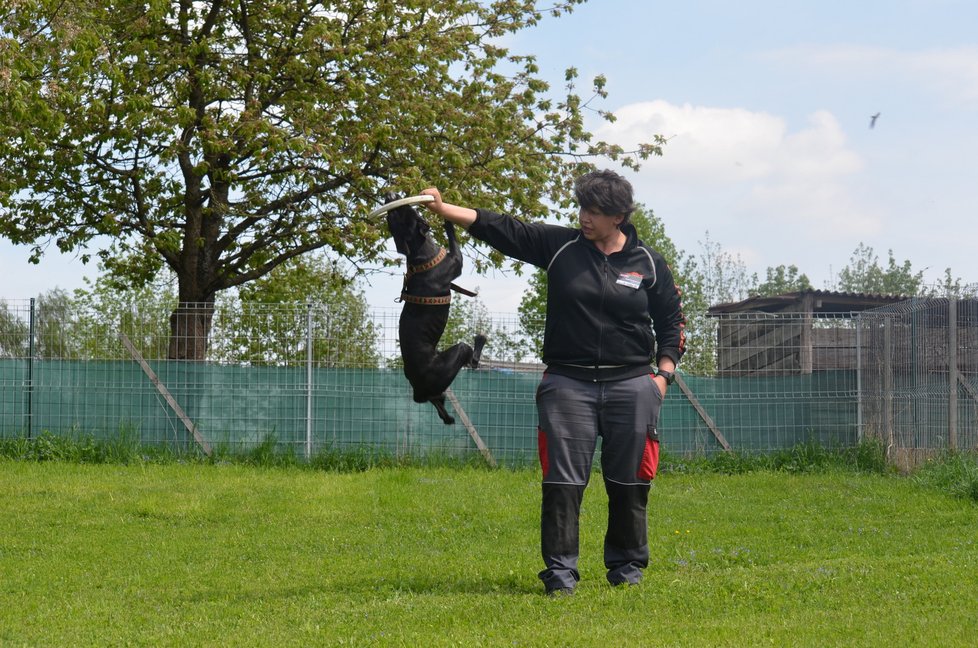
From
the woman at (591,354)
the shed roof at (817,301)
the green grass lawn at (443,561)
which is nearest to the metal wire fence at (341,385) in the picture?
the green grass lawn at (443,561)

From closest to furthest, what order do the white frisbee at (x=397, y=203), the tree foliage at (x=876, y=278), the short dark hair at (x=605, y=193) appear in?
the white frisbee at (x=397, y=203)
the short dark hair at (x=605, y=193)
the tree foliage at (x=876, y=278)

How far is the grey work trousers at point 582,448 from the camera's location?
562 cm

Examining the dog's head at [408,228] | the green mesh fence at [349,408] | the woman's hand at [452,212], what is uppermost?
the woman's hand at [452,212]

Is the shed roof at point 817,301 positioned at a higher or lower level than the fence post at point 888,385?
higher

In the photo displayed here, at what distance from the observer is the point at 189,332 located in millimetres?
13781

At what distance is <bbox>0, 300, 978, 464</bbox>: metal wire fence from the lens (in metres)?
13.6

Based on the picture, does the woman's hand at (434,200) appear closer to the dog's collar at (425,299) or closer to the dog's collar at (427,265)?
the dog's collar at (427,265)

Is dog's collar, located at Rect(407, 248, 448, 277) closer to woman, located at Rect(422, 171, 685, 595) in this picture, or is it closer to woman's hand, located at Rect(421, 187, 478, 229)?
woman's hand, located at Rect(421, 187, 478, 229)

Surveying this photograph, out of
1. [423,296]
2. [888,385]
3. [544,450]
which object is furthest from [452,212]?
[888,385]

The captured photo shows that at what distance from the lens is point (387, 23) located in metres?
16.2

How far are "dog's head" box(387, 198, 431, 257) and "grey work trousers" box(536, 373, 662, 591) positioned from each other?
1.22m

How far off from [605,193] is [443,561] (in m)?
3.14

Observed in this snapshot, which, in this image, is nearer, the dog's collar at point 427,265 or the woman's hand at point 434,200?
the dog's collar at point 427,265

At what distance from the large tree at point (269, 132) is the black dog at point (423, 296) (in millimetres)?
10473
